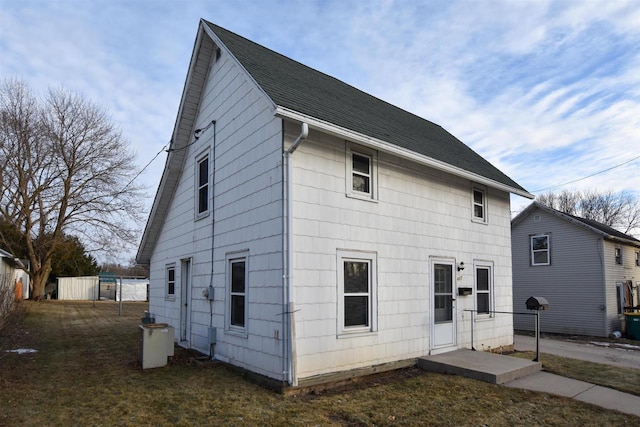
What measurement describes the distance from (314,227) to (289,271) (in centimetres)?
88

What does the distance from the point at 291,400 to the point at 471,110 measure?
12541mm

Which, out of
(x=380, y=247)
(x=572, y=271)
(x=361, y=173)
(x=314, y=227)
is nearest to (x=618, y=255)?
(x=572, y=271)

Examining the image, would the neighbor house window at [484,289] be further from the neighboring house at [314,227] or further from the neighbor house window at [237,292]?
the neighbor house window at [237,292]

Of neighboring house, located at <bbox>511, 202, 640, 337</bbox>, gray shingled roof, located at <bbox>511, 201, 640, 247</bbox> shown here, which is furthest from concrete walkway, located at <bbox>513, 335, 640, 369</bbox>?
gray shingled roof, located at <bbox>511, 201, 640, 247</bbox>

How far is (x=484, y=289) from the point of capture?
428 inches

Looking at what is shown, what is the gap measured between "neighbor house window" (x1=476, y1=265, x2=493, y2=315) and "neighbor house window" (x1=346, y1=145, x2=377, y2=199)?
411cm

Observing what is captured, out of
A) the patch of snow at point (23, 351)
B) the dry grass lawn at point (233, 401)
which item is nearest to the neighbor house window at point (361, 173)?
the dry grass lawn at point (233, 401)

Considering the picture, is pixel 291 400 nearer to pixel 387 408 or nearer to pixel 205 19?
pixel 387 408

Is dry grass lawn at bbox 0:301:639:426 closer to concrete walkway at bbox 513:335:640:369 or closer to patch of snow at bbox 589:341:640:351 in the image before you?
concrete walkway at bbox 513:335:640:369

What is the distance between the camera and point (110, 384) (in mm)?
7043

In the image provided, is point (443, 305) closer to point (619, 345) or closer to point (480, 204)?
point (480, 204)

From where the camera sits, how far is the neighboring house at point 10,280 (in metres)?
13.6

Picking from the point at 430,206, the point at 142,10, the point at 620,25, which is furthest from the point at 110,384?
the point at 620,25

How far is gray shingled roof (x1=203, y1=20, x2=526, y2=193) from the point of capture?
762cm
